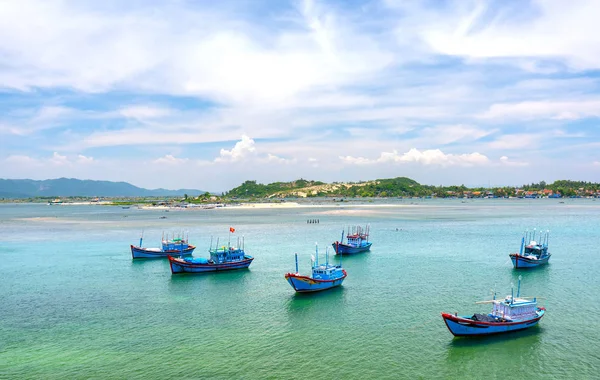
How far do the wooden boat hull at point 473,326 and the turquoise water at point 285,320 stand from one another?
592 mm

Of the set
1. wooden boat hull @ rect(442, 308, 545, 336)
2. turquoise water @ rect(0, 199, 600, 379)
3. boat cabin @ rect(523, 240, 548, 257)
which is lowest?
turquoise water @ rect(0, 199, 600, 379)

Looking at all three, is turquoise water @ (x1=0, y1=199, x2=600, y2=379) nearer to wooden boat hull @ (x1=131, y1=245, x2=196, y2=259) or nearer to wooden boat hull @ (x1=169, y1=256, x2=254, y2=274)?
wooden boat hull @ (x1=169, y1=256, x2=254, y2=274)

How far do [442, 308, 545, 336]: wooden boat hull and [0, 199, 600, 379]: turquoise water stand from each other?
1.94 ft

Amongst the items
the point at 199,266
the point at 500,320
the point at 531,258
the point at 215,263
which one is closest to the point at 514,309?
the point at 500,320

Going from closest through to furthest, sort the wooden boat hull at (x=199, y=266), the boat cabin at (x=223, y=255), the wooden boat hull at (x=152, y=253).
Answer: the wooden boat hull at (x=199, y=266) → the boat cabin at (x=223, y=255) → the wooden boat hull at (x=152, y=253)

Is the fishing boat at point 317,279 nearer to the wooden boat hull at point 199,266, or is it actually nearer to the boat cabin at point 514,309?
the wooden boat hull at point 199,266

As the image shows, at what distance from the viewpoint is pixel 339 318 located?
121 feet

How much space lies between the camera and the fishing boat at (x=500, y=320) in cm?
3062

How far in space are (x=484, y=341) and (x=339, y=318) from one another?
37.2ft

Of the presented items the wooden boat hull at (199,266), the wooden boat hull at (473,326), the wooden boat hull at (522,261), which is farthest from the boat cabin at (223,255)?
the wooden boat hull at (522,261)

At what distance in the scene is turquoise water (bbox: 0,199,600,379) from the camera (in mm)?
27312

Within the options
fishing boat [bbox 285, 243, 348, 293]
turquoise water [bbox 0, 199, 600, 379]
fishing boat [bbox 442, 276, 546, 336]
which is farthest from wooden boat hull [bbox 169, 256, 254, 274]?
fishing boat [bbox 442, 276, 546, 336]

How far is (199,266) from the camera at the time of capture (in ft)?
185

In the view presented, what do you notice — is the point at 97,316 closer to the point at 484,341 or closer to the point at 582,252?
the point at 484,341
